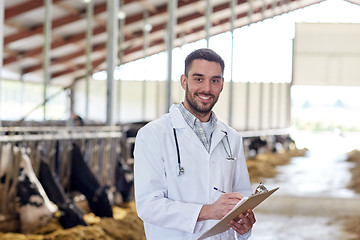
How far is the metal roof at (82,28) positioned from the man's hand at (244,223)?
9.70m

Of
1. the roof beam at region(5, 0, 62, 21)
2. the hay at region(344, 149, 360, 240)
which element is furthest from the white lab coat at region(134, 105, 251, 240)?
the roof beam at region(5, 0, 62, 21)

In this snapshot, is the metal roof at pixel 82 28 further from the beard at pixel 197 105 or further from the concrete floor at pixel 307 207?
the beard at pixel 197 105

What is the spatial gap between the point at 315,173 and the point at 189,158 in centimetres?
754

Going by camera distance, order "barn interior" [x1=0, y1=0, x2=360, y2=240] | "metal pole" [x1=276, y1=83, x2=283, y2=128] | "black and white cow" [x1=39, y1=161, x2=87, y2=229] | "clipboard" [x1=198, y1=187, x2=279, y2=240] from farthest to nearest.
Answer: "metal pole" [x1=276, y1=83, x2=283, y2=128]
"barn interior" [x1=0, y1=0, x2=360, y2=240]
"black and white cow" [x1=39, y1=161, x2=87, y2=229]
"clipboard" [x1=198, y1=187, x2=279, y2=240]

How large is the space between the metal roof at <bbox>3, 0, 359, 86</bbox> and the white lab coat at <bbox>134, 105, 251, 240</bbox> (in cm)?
961

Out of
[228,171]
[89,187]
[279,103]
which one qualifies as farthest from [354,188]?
[279,103]

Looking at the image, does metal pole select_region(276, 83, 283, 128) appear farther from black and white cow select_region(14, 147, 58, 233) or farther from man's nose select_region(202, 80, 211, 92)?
man's nose select_region(202, 80, 211, 92)

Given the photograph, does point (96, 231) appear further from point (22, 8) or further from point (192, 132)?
point (22, 8)

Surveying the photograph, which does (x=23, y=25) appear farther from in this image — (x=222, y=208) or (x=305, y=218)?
(x=222, y=208)

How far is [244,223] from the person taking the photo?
5.42 feet

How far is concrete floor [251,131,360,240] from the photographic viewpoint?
489 centimetres

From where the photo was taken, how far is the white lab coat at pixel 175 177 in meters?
1.62

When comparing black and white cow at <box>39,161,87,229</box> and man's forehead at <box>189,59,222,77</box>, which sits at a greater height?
man's forehead at <box>189,59,222,77</box>

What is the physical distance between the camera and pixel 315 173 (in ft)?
29.4
